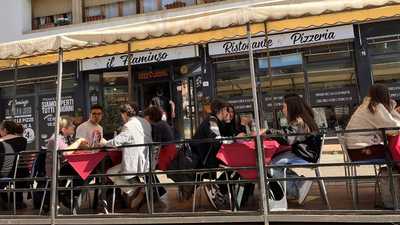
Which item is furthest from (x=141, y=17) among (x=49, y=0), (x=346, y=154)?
(x=346, y=154)

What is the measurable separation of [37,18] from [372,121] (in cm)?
1674

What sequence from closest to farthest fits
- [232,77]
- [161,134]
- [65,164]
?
[65,164]
[161,134]
[232,77]

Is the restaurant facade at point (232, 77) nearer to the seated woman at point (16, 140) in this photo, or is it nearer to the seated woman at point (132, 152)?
the seated woman at point (16, 140)

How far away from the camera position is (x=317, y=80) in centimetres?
1469

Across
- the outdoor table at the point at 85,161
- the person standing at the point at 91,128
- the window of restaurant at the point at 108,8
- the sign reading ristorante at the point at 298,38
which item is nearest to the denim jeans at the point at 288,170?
the outdoor table at the point at 85,161

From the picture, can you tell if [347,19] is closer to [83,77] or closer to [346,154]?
[346,154]

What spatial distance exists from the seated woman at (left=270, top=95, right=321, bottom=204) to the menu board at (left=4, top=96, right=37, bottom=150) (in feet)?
47.0

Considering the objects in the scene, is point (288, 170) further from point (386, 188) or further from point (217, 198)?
point (386, 188)

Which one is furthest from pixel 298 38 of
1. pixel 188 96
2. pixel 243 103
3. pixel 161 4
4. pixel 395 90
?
pixel 161 4

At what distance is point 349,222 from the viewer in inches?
185

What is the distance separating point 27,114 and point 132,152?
44.5ft

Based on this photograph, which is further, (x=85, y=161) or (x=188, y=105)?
(x=188, y=105)

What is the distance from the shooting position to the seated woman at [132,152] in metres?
5.80

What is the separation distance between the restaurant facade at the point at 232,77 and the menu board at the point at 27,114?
4cm
